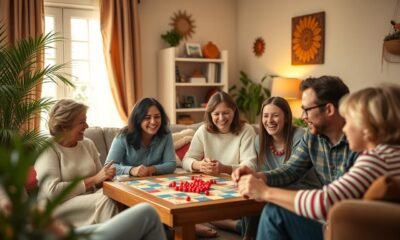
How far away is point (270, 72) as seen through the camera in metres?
6.10

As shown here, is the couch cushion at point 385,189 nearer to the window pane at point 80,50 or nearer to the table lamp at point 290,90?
the table lamp at point 290,90

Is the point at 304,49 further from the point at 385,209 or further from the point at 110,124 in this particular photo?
the point at 385,209

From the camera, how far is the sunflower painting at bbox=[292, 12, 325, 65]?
17.8ft

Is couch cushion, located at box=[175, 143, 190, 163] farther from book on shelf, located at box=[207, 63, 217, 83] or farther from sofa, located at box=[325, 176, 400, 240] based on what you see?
sofa, located at box=[325, 176, 400, 240]

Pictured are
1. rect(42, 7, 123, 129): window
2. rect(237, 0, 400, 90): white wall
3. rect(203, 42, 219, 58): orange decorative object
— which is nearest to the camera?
rect(237, 0, 400, 90): white wall

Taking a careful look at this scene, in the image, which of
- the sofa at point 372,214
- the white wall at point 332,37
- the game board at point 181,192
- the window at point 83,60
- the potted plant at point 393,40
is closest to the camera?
the sofa at point 372,214

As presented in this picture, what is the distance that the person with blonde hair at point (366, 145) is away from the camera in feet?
5.09

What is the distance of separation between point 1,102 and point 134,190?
1136 millimetres

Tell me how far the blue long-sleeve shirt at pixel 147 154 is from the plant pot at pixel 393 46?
254 cm

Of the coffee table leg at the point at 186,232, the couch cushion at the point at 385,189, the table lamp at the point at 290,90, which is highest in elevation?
the table lamp at the point at 290,90

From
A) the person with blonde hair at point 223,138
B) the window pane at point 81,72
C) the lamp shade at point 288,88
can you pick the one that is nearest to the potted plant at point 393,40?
the lamp shade at point 288,88

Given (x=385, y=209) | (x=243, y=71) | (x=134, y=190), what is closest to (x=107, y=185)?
(x=134, y=190)

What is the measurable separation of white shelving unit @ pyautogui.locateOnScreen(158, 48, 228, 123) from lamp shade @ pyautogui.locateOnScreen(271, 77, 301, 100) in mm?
789

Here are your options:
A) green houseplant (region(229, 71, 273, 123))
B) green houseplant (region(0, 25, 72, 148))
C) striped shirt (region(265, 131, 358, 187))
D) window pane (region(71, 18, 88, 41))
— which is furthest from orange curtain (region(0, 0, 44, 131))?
striped shirt (region(265, 131, 358, 187))
